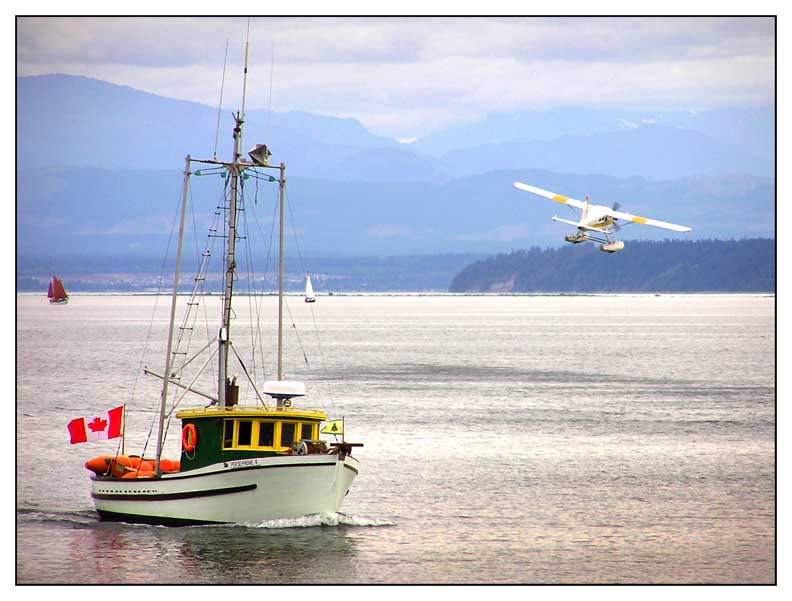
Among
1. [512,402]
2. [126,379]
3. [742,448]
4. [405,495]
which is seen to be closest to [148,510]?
[405,495]

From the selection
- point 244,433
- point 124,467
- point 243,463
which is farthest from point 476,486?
point 243,463

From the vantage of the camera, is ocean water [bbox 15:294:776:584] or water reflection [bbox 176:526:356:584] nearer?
water reflection [bbox 176:526:356:584]

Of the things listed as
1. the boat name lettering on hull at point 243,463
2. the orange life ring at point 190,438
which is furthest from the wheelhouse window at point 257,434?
the orange life ring at point 190,438

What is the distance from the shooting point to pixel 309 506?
36062 mm

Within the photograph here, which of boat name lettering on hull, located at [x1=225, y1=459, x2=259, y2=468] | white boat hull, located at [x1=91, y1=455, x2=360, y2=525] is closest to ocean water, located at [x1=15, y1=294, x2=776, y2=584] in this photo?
white boat hull, located at [x1=91, y1=455, x2=360, y2=525]

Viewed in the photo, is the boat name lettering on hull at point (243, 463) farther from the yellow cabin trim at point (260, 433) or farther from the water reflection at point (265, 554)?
the water reflection at point (265, 554)

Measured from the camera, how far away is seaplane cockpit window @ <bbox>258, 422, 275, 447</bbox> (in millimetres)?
35719

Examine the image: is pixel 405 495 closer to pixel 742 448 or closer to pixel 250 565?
pixel 250 565

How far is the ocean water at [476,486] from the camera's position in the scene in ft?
111

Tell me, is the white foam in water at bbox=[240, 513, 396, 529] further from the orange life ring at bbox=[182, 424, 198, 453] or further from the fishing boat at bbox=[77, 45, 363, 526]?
the orange life ring at bbox=[182, 424, 198, 453]

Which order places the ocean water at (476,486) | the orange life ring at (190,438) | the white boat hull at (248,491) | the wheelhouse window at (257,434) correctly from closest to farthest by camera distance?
the ocean water at (476,486)
the white boat hull at (248,491)
the wheelhouse window at (257,434)
the orange life ring at (190,438)

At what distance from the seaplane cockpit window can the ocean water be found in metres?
2.10

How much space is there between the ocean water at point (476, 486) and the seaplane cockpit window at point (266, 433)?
2.10 m
